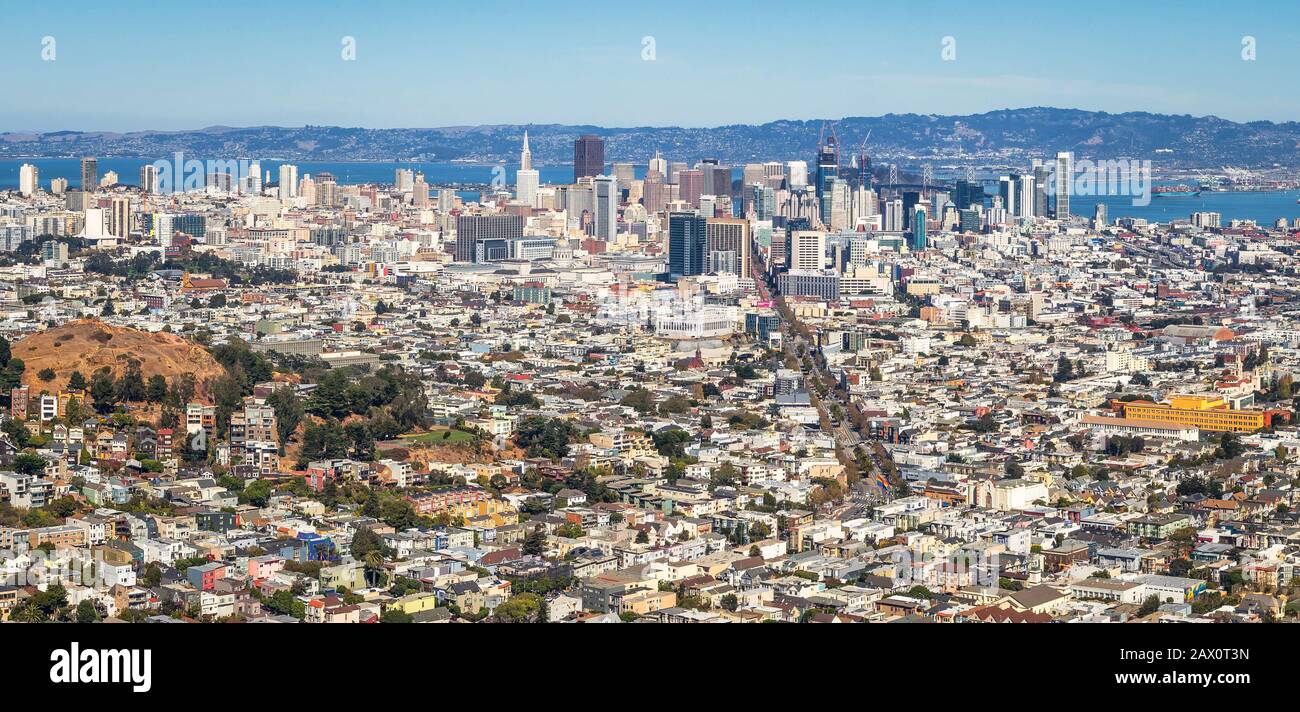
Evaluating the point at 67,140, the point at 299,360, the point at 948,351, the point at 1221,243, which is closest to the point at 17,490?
the point at 299,360

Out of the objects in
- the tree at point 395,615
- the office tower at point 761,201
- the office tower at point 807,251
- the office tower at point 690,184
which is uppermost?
the office tower at point 690,184

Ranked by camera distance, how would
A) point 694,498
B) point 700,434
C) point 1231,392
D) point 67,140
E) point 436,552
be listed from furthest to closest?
point 67,140 < point 1231,392 < point 700,434 < point 694,498 < point 436,552

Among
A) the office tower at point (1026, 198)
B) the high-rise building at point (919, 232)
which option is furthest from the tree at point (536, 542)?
the office tower at point (1026, 198)

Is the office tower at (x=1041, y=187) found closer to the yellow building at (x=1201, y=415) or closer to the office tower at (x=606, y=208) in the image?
the office tower at (x=606, y=208)

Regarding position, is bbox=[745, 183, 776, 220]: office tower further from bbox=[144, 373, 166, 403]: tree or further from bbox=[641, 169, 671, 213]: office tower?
bbox=[144, 373, 166, 403]: tree

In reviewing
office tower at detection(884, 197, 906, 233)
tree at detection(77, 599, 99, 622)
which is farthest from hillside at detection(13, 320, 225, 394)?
office tower at detection(884, 197, 906, 233)

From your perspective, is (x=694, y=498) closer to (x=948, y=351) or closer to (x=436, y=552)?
(x=436, y=552)
